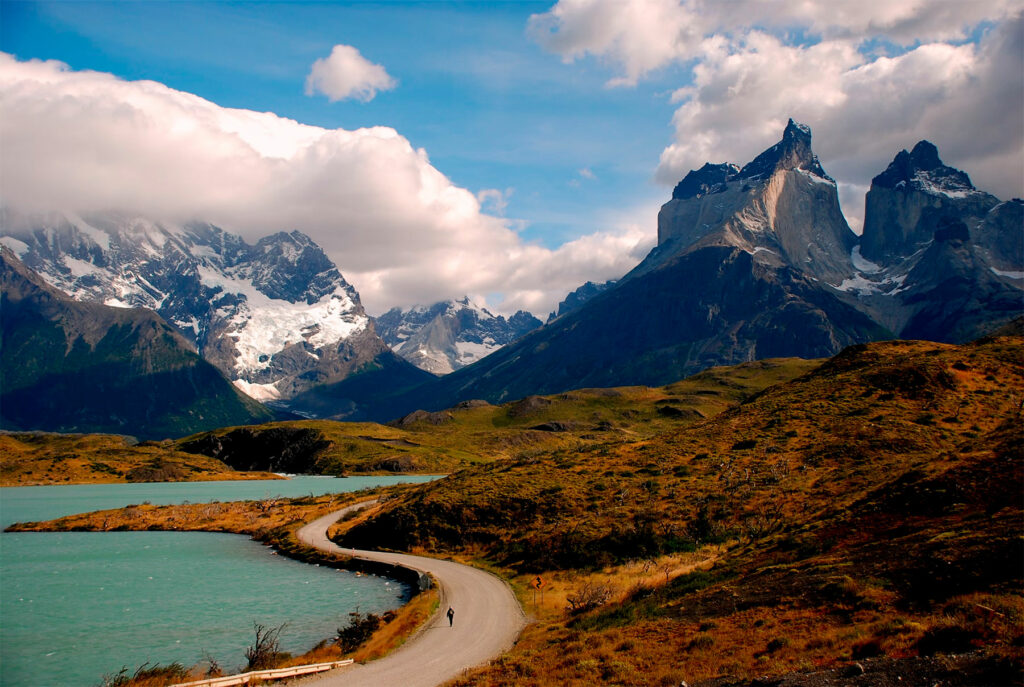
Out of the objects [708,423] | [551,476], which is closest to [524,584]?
[551,476]

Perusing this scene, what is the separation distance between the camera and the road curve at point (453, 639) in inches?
1171

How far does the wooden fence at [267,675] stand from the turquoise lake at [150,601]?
8104mm

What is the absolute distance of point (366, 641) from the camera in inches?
1474

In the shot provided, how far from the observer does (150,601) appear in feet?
173

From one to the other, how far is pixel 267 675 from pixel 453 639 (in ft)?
32.4

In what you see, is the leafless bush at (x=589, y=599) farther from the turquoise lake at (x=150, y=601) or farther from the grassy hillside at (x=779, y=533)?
the turquoise lake at (x=150, y=601)

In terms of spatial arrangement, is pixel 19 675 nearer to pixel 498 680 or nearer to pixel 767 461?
pixel 498 680

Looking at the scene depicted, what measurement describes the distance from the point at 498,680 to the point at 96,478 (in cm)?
21052

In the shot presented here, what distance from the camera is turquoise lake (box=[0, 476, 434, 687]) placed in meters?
39.5

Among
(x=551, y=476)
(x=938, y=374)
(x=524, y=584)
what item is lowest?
(x=524, y=584)

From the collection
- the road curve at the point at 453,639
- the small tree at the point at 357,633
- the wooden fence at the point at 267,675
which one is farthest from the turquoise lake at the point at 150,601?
the wooden fence at the point at 267,675

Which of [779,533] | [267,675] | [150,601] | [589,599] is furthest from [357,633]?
[779,533]

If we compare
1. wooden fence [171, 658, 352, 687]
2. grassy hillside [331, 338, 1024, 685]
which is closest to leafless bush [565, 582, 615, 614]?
grassy hillside [331, 338, 1024, 685]

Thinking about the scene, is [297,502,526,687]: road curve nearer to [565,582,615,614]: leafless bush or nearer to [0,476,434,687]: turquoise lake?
[565,582,615,614]: leafless bush
